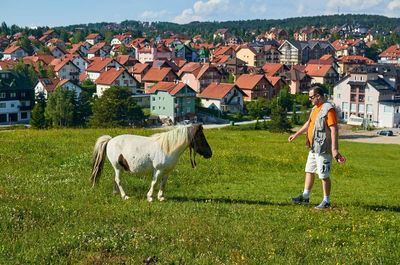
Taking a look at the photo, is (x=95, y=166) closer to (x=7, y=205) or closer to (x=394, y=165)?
(x=7, y=205)

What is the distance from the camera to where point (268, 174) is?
687 inches

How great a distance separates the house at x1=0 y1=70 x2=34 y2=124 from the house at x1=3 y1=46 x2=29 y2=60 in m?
76.7

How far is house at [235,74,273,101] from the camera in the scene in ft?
307

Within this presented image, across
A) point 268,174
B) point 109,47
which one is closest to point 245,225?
point 268,174

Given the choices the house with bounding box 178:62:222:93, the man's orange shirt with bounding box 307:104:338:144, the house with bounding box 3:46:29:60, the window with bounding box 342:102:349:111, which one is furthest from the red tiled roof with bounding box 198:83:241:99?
the house with bounding box 3:46:29:60

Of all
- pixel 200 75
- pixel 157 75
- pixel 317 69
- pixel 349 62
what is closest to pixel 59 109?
pixel 157 75

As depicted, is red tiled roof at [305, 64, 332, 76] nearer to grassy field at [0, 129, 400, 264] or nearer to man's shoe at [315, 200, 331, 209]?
grassy field at [0, 129, 400, 264]

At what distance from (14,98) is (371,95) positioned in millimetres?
60448

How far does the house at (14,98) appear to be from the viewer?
71812 mm

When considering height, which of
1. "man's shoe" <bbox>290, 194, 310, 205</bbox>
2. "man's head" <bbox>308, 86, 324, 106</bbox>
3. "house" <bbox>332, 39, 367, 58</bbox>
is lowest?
"man's shoe" <bbox>290, 194, 310, 205</bbox>

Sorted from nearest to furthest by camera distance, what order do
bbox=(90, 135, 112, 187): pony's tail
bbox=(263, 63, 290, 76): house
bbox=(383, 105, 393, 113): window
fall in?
bbox=(90, 135, 112, 187): pony's tail < bbox=(383, 105, 393, 113): window < bbox=(263, 63, 290, 76): house

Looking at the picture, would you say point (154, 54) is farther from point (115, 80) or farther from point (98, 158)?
point (98, 158)

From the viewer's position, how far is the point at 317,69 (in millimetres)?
118000

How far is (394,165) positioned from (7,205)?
809 inches
